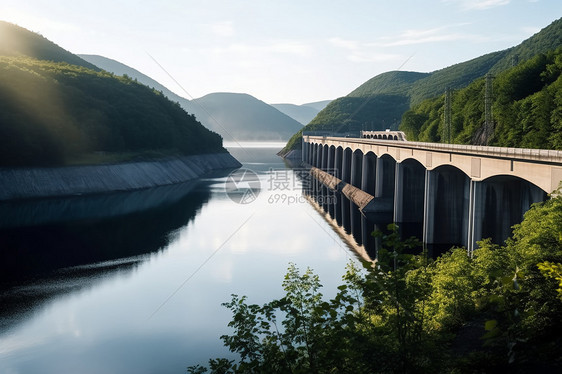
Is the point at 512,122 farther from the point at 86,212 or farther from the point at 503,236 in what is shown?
the point at 86,212

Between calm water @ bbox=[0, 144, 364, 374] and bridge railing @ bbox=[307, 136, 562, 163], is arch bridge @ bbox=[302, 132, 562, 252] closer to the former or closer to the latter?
bridge railing @ bbox=[307, 136, 562, 163]

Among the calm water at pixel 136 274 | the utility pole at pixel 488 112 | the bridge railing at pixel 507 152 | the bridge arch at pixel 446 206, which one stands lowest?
the calm water at pixel 136 274

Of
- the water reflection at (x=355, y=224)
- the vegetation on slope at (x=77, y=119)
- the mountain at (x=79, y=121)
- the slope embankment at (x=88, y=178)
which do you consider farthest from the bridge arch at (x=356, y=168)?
the vegetation on slope at (x=77, y=119)

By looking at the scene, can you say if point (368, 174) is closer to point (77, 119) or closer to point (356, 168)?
point (356, 168)

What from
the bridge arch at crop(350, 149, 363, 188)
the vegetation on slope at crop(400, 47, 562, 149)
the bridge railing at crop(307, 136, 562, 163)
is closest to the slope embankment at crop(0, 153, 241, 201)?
the bridge arch at crop(350, 149, 363, 188)

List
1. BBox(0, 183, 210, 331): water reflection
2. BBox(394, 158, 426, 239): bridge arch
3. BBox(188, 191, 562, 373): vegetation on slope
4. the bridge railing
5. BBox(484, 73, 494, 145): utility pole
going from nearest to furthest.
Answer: BBox(188, 191, 562, 373): vegetation on slope → the bridge railing → BBox(0, 183, 210, 331): water reflection → BBox(394, 158, 426, 239): bridge arch → BBox(484, 73, 494, 145): utility pole

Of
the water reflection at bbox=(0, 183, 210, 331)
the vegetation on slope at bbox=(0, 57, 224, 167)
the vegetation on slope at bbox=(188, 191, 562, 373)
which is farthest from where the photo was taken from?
the vegetation on slope at bbox=(0, 57, 224, 167)

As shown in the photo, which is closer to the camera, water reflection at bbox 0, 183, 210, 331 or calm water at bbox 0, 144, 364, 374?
calm water at bbox 0, 144, 364, 374

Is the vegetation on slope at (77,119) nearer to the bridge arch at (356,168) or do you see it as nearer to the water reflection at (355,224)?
the water reflection at (355,224)
